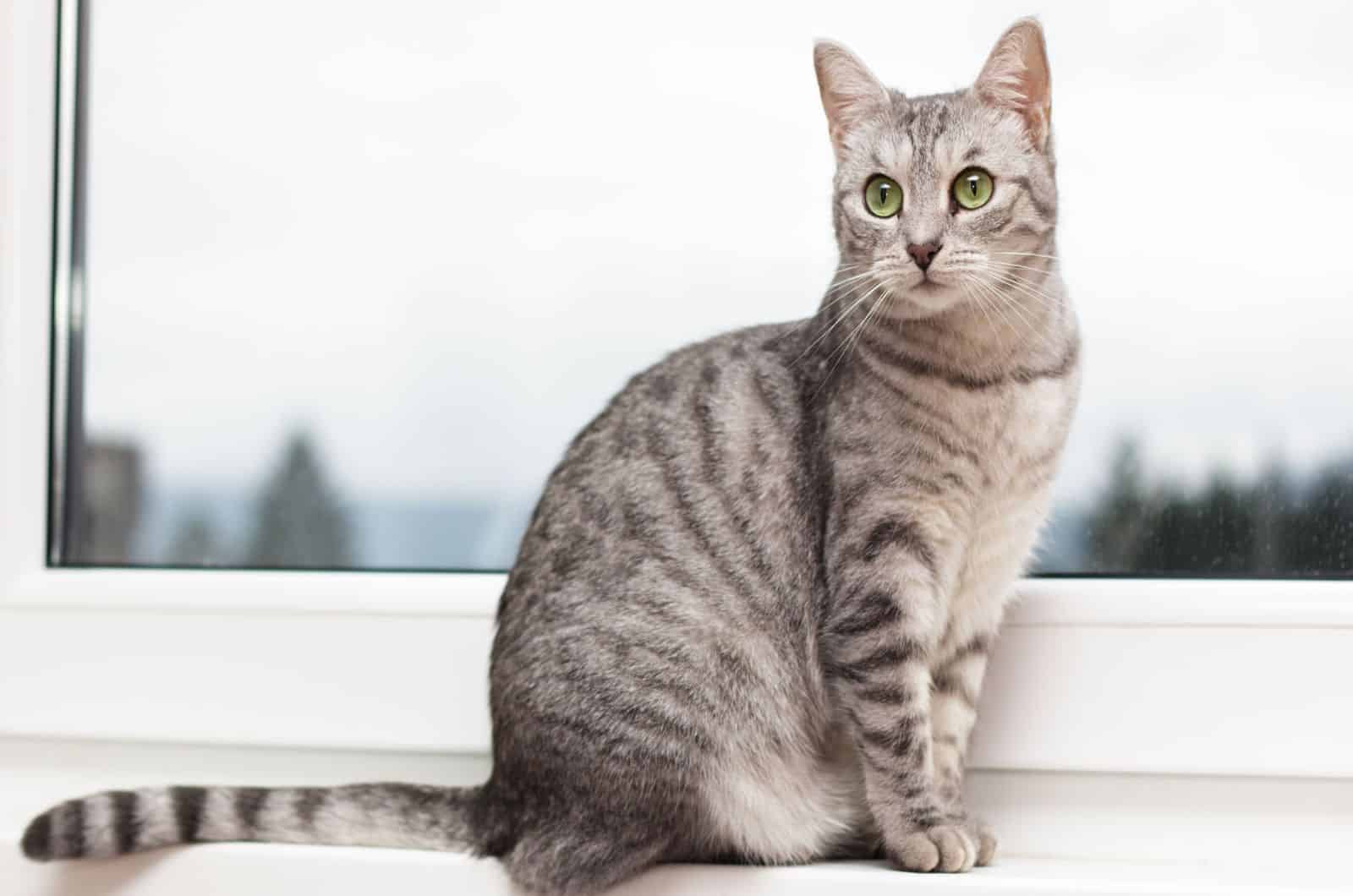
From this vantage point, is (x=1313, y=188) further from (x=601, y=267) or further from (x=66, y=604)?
(x=66, y=604)

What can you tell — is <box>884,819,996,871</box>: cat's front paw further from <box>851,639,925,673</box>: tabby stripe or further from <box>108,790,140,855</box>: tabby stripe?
<box>108,790,140,855</box>: tabby stripe

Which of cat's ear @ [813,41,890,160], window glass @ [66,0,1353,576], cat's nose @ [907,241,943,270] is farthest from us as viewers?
window glass @ [66,0,1353,576]

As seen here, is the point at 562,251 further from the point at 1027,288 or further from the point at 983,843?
the point at 983,843

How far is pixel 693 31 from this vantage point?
5.02ft

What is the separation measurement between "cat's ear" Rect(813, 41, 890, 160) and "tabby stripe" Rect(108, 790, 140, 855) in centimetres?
95

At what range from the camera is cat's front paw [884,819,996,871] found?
3.92ft

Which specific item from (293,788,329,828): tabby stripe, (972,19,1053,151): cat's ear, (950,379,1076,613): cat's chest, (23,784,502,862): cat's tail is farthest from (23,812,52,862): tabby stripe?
(972,19,1053,151): cat's ear

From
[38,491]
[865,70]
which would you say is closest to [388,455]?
[38,491]

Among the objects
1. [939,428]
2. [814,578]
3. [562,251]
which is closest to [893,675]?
[814,578]

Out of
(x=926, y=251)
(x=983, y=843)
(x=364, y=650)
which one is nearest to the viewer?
(x=926, y=251)

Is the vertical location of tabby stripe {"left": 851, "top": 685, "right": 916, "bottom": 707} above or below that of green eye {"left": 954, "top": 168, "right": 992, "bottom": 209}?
below

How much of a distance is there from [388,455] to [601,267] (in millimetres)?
354

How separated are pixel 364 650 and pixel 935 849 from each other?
68cm

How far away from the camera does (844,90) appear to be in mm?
1276
